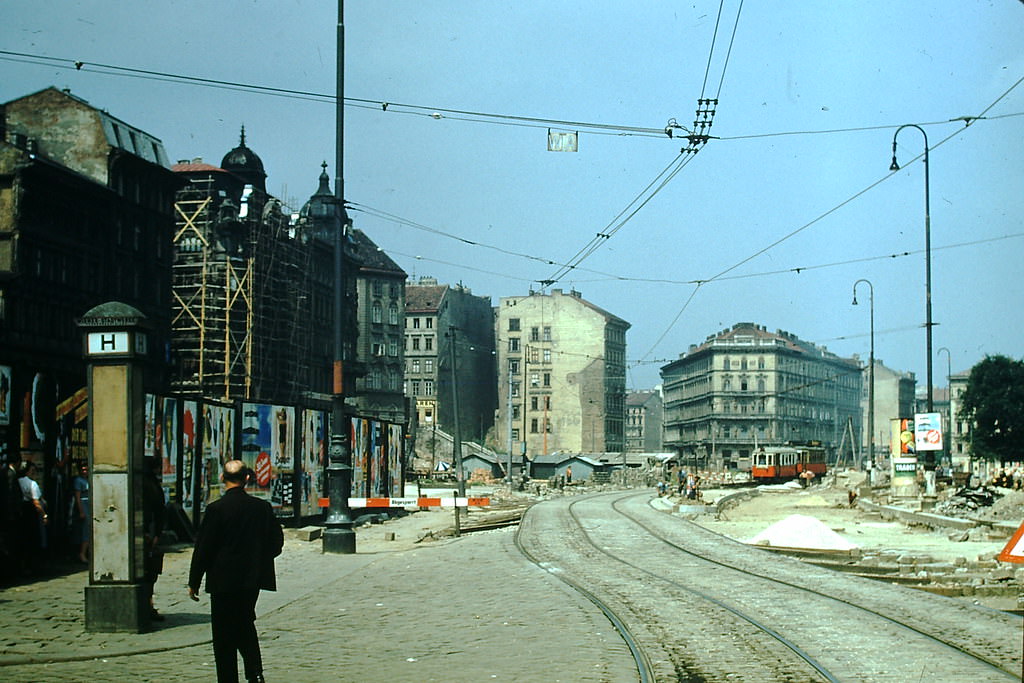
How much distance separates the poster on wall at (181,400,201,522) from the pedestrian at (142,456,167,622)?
846 cm

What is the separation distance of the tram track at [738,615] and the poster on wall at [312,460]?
531 cm

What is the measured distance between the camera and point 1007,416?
315 feet

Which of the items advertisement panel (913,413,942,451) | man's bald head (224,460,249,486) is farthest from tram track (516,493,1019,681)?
advertisement panel (913,413,942,451)

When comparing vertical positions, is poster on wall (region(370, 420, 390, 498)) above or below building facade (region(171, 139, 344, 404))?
below

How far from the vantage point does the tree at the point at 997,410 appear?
95.6 metres

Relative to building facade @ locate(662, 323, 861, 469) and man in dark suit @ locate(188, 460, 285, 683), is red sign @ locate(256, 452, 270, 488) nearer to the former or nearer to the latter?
man in dark suit @ locate(188, 460, 285, 683)

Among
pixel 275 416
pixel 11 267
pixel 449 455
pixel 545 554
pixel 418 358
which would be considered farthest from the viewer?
pixel 418 358

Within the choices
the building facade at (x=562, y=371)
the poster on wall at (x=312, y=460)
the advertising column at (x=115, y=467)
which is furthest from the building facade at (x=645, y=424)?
the advertising column at (x=115, y=467)

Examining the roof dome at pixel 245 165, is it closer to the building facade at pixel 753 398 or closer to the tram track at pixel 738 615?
the tram track at pixel 738 615

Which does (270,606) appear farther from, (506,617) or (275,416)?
(275,416)

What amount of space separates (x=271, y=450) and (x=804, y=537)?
11384 mm

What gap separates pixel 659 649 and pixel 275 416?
627 inches

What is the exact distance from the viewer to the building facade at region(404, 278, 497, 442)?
11275cm

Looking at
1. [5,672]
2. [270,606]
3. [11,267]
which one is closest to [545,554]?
[270,606]
